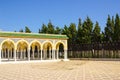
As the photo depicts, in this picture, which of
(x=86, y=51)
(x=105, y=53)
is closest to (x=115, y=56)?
(x=105, y=53)

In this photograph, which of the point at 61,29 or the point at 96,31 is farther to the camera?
the point at 61,29

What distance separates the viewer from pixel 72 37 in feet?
159

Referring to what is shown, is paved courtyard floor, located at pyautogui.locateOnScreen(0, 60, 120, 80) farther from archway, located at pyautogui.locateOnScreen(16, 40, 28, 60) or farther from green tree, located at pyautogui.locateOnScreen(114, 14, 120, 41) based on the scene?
green tree, located at pyautogui.locateOnScreen(114, 14, 120, 41)

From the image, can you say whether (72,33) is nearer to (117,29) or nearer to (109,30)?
(109,30)

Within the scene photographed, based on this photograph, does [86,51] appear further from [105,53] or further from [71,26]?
[71,26]

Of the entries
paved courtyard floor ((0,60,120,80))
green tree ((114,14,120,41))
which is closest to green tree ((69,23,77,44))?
green tree ((114,14,120,41))

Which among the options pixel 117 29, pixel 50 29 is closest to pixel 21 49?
pixel 50 29

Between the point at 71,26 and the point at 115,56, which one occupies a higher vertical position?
the point at 71,26

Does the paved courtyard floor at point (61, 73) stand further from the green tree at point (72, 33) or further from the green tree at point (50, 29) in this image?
the green tree at point (50, 29)

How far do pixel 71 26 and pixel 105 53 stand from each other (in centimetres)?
1007

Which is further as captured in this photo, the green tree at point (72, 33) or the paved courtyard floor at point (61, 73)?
the green tree at point (72, 33)

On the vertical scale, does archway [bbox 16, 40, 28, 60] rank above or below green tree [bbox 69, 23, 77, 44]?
below

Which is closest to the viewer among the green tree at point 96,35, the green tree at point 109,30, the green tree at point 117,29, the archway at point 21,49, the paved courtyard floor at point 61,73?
the paved courtyard floor at point 61,73

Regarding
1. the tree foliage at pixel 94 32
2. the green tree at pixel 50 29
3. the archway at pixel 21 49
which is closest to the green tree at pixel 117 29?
the tree foliage at pixel 94 32
